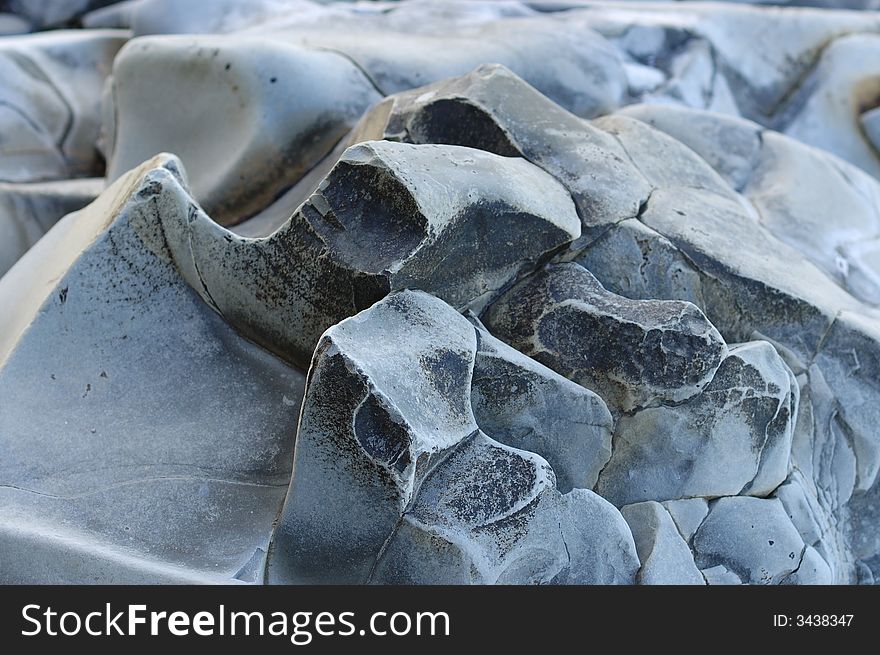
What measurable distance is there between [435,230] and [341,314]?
0.65 ft

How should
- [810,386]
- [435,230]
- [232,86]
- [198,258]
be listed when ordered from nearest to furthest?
[435,230]
[198,258]
[810,386]
[232,86]

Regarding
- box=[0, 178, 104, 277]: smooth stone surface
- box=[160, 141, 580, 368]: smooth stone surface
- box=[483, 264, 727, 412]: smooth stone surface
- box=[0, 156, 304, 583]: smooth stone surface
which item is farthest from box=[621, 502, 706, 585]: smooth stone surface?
box=[0, 178, 104, 277]: smooth stone surface

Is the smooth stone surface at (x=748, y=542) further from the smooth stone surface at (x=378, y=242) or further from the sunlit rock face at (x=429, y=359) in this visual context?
the smooth stone surface at (x=378, y=242)

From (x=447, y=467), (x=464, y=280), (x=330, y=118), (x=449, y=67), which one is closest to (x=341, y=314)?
(x=464, y=280)

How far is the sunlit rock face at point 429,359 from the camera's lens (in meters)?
1.21

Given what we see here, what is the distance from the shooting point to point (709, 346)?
1.36m

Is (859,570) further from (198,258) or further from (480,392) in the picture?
(198,258)

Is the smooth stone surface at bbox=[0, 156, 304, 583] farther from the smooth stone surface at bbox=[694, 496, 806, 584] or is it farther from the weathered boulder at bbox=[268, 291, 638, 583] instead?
the smooth stone surface at bbox=[694, 496, 806, 584]

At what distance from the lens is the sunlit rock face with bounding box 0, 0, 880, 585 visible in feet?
3.96

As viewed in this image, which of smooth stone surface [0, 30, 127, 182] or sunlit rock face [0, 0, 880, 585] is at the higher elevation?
sunlit rock face [0, 0, 880, 585]

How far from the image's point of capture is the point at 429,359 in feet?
4.09

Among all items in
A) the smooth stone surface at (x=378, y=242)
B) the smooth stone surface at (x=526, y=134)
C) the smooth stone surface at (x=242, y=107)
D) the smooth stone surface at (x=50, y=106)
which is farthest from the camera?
the smooth stone surface at (x=50, y=106)

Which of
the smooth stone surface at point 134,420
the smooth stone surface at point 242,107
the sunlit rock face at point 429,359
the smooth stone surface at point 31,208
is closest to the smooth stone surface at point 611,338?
the sunlit rock face at point 429,359

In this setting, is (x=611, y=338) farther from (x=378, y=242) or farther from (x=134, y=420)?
(x=134, y=420)
